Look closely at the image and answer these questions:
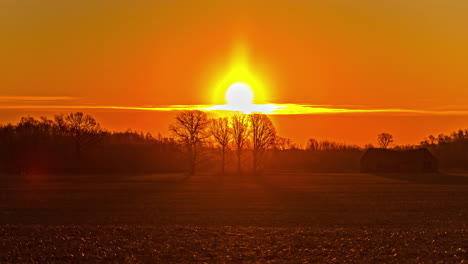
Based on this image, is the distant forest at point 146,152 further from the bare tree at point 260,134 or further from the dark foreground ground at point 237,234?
the dark foreground ground at point 237,234

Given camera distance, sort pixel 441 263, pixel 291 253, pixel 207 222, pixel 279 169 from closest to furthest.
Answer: pixel 441 263
pixel 291 253
pixel 207 222
pixel 279 169

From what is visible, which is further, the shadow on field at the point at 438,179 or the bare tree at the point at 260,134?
the bare tree at the point at 260,134

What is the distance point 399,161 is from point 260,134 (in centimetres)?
2916

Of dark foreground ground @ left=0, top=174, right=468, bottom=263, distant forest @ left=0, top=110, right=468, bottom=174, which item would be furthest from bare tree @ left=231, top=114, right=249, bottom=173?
dark foreground ground @ left=0, top=174, right=468, bottom=263

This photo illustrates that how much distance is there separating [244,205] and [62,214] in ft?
42.7

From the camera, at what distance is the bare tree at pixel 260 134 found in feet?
454

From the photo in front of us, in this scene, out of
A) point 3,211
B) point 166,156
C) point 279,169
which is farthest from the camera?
point 279,169

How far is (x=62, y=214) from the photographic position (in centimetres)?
4041

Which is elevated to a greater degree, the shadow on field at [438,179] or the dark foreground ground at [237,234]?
the shadow on field at [438,179]

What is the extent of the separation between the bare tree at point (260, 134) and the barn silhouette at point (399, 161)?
787 inches

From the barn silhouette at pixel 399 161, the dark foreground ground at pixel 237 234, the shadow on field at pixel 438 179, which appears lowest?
the dark foreground ground at pixel 237 234

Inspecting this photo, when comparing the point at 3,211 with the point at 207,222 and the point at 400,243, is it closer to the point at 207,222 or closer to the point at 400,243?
the point at 207,222

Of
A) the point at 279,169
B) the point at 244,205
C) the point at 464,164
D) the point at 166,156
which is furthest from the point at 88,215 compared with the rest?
the point at 464,164

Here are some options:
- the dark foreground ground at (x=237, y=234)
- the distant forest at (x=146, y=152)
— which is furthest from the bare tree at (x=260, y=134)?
the dark foreground ground at (x=237, y=234)
